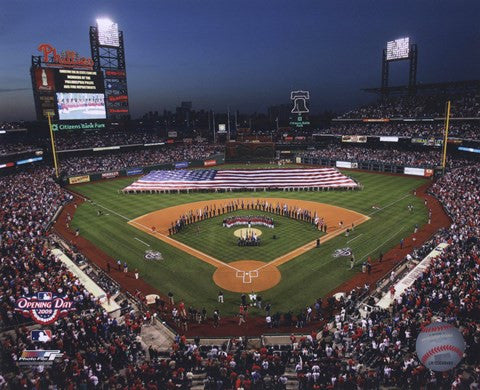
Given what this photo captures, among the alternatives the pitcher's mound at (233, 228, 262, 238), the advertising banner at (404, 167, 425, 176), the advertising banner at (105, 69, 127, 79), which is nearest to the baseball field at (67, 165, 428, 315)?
the pitcher's mound at (233, 228, 262, 238)

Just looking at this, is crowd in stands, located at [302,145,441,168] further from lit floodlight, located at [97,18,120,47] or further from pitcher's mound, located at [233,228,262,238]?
Answer: lit floodlight, located at [97,18,120,47]

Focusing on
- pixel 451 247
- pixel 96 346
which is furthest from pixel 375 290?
pixel 96 346

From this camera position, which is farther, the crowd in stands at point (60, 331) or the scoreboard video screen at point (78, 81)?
the scoreboard video screen at point (78, 81)

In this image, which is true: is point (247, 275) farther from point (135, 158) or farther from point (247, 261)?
point (135, 158)

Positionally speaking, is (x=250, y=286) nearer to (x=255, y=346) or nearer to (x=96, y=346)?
(x=255, y=346)

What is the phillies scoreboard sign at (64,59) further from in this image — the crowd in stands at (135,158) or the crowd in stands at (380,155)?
the crowd in stands at (380,155)

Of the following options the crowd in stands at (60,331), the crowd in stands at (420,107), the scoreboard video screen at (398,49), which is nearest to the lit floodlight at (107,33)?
the crowd in stands at (60,331)
